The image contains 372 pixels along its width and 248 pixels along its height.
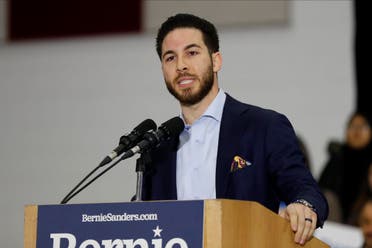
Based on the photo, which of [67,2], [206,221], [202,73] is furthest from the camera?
[67,2]

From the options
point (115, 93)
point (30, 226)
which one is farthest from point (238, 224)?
point (115, 93)

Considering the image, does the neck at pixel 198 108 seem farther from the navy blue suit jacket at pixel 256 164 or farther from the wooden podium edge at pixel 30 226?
the wooden podium edge at pixel 30 226

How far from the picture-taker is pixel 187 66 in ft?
9.43

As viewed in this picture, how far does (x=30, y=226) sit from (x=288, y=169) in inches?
32.1

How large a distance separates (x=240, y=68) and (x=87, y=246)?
4.39 meters

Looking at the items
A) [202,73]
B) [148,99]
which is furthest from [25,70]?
[202,73]

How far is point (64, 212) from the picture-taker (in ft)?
7.91

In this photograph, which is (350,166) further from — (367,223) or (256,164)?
(256,164)

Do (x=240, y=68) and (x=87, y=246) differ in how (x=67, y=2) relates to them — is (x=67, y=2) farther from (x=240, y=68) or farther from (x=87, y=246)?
(x=87, y=246)

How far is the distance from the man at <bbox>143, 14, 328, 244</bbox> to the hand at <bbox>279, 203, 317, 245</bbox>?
0.14m

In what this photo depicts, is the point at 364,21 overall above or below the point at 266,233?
above

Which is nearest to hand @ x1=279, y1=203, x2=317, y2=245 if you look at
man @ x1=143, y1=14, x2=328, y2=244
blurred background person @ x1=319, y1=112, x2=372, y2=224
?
man @ x1=143, y1=14, x2=328, y2=244

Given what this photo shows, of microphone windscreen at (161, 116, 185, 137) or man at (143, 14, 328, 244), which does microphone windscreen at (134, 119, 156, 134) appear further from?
man at (143, 14, 328, 244)

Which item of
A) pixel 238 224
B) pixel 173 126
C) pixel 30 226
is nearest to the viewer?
pixel 238 224
